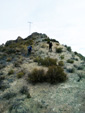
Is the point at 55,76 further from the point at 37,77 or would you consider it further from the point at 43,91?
the point at 43,91

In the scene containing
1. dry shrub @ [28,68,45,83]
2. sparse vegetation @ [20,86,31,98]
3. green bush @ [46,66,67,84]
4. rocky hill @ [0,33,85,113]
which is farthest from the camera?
dry shrub @ [28,68,45,83]

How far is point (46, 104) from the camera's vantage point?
520 inches

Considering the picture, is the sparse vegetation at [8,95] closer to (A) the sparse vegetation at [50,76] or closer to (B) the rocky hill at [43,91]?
(B) the rocky hill at [43,91]

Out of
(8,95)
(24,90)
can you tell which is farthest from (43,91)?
(8,95)

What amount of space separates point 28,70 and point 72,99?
28.3ft

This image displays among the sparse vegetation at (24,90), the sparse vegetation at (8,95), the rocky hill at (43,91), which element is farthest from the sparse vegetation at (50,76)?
the sparse vegetation at (8,95)

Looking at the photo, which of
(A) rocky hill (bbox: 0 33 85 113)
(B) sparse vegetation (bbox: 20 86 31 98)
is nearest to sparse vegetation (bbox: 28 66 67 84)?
(A) rocky hill (bbox: 0 33 85 113)

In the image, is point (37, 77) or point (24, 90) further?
point (37, 77)

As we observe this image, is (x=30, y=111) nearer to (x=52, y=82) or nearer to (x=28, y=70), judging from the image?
(x=52, y=82)

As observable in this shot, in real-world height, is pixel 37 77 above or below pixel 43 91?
above

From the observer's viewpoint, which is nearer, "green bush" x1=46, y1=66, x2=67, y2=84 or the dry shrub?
"green bush" x1=46, y1=66, x2=67, y2=84

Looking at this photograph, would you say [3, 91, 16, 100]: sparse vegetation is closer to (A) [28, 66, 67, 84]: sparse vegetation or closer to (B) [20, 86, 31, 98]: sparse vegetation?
(B) [20, 86, 31, 98]: sparse vegetation

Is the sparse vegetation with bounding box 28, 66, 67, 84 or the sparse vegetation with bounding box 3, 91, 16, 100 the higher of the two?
the sparse vegetation with bounding box 28, 66, 67, 84

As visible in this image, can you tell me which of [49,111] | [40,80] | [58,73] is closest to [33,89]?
[40,80]
